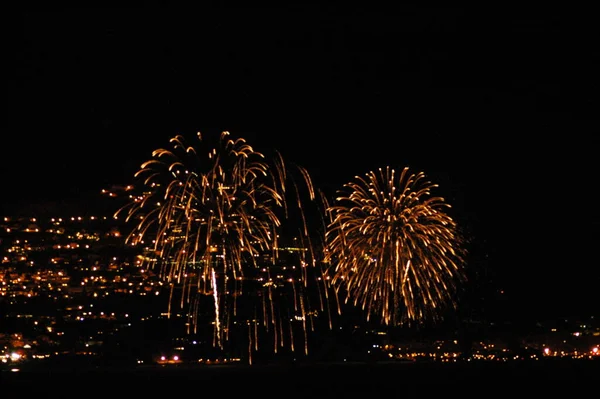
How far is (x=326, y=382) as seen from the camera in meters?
12.1

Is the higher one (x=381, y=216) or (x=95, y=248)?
(x=95, y=248)

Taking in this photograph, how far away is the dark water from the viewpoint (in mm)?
11500

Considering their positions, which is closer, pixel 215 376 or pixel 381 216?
pixel 215 376

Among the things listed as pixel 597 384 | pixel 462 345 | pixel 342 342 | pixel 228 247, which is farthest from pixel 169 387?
pixel 462 345

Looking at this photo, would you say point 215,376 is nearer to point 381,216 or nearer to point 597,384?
point 597,384

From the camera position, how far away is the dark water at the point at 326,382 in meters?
11.5

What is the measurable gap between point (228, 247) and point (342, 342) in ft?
19.7

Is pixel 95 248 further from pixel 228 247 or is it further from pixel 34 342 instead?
pixel 228 247

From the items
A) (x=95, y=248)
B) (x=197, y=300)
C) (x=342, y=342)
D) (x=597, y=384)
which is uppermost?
(x=95, y=248)

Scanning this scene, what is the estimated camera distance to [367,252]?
995 inches

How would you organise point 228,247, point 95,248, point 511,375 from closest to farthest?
1. point 511,375
2. point 228,247
3. point 95,248

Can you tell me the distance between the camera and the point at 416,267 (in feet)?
84.5

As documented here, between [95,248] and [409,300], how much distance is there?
1599 centimetres

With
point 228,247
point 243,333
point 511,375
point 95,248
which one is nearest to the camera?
point 511,375
